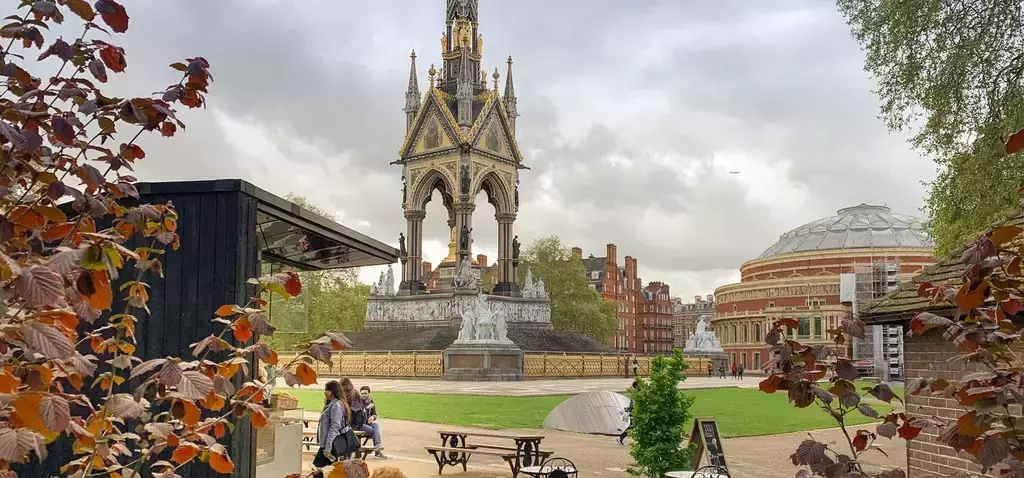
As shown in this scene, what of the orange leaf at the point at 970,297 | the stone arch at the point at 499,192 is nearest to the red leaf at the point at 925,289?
the orange leaf at the point at 970,297

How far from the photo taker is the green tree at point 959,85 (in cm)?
1438

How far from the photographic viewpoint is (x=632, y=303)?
105938 mm

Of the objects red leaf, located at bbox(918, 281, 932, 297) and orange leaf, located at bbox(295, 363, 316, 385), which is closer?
orange leaf, located at bbox(295, 363, 316, 385)

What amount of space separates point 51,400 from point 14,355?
2.10 feet

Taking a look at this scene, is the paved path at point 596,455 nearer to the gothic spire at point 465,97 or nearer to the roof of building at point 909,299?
the roof of building at point 909,299

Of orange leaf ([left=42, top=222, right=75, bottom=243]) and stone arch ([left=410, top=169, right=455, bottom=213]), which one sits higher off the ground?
stone arch ([left=410, top=169, right=455, bottom=213])

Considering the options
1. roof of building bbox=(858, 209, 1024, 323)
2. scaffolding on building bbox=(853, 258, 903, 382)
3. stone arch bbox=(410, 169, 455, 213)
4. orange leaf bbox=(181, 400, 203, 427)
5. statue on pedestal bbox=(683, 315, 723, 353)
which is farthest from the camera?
statue on pedestal bbox=(683, 315, 723, 353)

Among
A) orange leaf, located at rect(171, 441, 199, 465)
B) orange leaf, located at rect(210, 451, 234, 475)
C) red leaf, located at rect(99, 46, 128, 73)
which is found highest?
red leaf, located at rect(99, 46, 128, 73)

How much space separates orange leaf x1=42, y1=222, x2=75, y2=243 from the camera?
10.3ft

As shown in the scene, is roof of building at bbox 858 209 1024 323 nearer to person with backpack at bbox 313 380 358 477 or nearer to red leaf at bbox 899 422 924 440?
red leaf at bbox 899 422 924 440

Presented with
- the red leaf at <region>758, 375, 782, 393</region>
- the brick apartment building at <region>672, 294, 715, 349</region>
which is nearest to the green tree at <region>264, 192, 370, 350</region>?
the red leaf at <region>758, 375, 782, 393</region>

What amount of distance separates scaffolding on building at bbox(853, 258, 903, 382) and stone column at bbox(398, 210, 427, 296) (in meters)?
25.4

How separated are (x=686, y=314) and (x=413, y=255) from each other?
93591 mm

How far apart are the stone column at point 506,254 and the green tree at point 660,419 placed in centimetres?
3762
